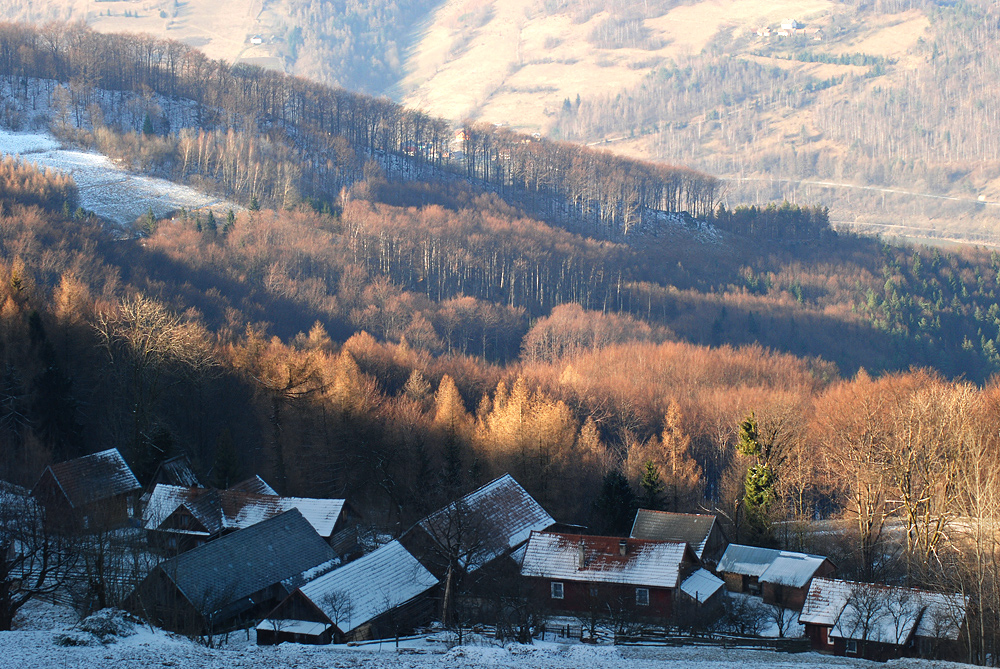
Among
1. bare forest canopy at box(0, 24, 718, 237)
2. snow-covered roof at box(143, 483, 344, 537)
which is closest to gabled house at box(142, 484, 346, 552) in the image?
snow-covered roof at box(143, 483, 344, 537)

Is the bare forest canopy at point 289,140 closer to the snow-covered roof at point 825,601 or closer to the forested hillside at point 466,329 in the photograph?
the forested hillside at point 466,329

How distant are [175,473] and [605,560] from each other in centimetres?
2271

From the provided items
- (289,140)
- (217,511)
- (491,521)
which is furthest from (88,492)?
(289,140)

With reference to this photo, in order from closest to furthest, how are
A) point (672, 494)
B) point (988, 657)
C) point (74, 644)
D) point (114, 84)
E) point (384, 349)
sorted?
point (74, 644), point (988, 657), point (672, 494), point (384, 349), point (114, 84)

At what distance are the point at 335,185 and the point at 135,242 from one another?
169ft

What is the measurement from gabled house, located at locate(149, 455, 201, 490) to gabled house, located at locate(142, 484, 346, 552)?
2956 millimetres

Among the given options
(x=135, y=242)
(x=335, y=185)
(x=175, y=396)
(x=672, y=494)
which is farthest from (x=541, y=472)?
(x=335, y=185)

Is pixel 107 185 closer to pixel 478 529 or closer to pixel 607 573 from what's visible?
pixel 478 529

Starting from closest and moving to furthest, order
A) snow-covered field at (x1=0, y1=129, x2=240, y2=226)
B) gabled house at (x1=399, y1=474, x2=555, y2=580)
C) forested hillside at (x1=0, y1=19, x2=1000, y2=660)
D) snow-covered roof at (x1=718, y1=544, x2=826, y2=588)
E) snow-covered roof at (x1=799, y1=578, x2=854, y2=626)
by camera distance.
A: snow-covered roof at (x1=799, y1=578, x2=854, y2=626) < gabled house at (x1=399, y1=474, x2=555, y2=580) < snow-covered roof at (x1=718, y1=544, x2=826, y2=588) < forested hillside at (x1=0, y1=19, x2=1000, y2=660) < snow-covered field at (x1=0, y1=129, x2=240, y2=226)

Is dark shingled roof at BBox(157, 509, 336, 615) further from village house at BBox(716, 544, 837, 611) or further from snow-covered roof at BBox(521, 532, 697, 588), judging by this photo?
village house at BBox(716, 544, 837, 611)

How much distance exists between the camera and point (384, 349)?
287 ft

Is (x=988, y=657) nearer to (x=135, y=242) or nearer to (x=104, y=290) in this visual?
(x=104, y=290)

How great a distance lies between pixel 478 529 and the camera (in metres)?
38.1

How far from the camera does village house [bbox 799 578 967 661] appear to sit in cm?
3272
